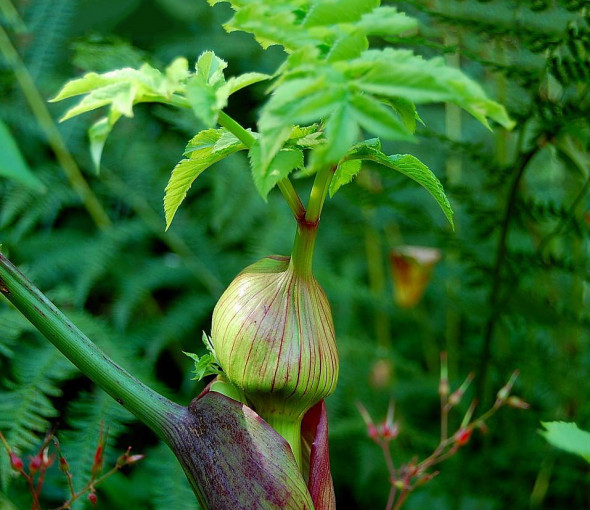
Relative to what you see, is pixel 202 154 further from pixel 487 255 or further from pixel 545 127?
pixel 487 255

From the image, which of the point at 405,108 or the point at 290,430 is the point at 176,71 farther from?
the point at 290,430

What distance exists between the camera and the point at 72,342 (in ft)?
1.61

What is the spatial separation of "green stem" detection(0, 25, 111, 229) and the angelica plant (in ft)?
4.02

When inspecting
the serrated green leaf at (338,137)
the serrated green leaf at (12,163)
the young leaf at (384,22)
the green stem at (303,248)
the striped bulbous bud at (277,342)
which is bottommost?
the striped bulbous bud at (277,342)

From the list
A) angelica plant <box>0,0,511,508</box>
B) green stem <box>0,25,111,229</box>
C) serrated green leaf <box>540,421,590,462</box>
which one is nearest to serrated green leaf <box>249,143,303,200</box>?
angelica plant <box>0,0,511,508</box>

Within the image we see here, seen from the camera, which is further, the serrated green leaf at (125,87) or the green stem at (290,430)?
the green stem at (290,430)

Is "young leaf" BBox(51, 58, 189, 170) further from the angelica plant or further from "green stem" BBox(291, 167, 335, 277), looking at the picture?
"green stem" BBox(291, 167, 335, 277)

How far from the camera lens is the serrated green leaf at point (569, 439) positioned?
0.55 meters

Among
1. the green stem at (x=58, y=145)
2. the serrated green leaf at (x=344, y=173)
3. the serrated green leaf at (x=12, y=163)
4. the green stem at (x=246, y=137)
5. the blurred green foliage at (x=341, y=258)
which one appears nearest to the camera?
the serrated green leaf at (x=12, y=163)

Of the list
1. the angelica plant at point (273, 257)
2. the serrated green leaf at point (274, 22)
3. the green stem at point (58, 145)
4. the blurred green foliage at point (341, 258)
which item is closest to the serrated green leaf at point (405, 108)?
the angelica plant at point (273, 257)

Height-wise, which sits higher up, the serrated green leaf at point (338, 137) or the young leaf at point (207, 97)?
the serrated green leaf at point (338, 137)

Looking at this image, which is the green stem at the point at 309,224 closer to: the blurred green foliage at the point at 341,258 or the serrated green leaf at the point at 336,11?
the serrated green leaf at the point at 336,11

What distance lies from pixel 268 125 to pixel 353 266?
1548 millimetres

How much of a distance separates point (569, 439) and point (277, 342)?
246 millimetres
